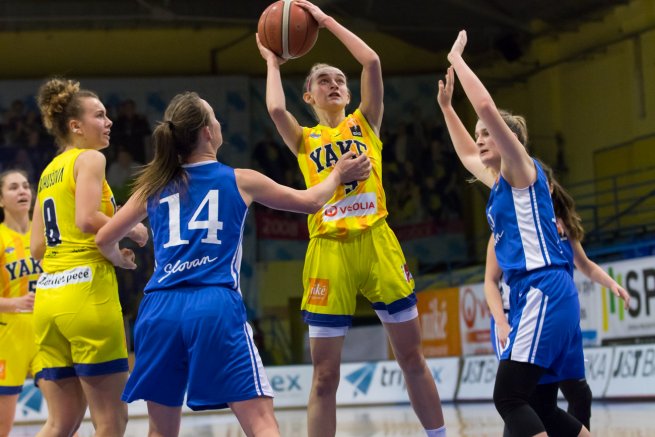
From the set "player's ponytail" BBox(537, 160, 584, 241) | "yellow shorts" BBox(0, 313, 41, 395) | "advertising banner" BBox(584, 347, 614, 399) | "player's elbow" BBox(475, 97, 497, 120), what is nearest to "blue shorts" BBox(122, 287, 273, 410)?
"player's elbow" BBox(475, 97, 497, 120)

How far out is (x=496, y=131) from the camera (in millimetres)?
4492

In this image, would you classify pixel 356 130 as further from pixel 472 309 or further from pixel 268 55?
pixel 472 309

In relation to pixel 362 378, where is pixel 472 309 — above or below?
above

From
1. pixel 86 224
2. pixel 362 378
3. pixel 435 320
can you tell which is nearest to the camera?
pixel 86 224

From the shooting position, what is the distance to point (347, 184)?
572 centimetres

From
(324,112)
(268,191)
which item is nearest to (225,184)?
(268,191)

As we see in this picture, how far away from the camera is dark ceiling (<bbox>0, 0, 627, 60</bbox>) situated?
2044cm

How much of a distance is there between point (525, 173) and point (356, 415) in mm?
8470

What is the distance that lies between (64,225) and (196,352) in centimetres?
139

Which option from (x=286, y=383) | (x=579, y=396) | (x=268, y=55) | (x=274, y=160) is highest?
(x=268, y=55)

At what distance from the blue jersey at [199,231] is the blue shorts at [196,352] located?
56 mm

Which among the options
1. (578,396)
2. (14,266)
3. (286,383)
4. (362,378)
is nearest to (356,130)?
(578,396)

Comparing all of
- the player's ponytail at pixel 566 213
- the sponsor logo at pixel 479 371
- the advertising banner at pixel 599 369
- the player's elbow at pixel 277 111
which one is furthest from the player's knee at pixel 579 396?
the sponsor logo at pixel 479 371

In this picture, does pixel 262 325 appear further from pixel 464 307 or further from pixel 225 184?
pixel 225 184
